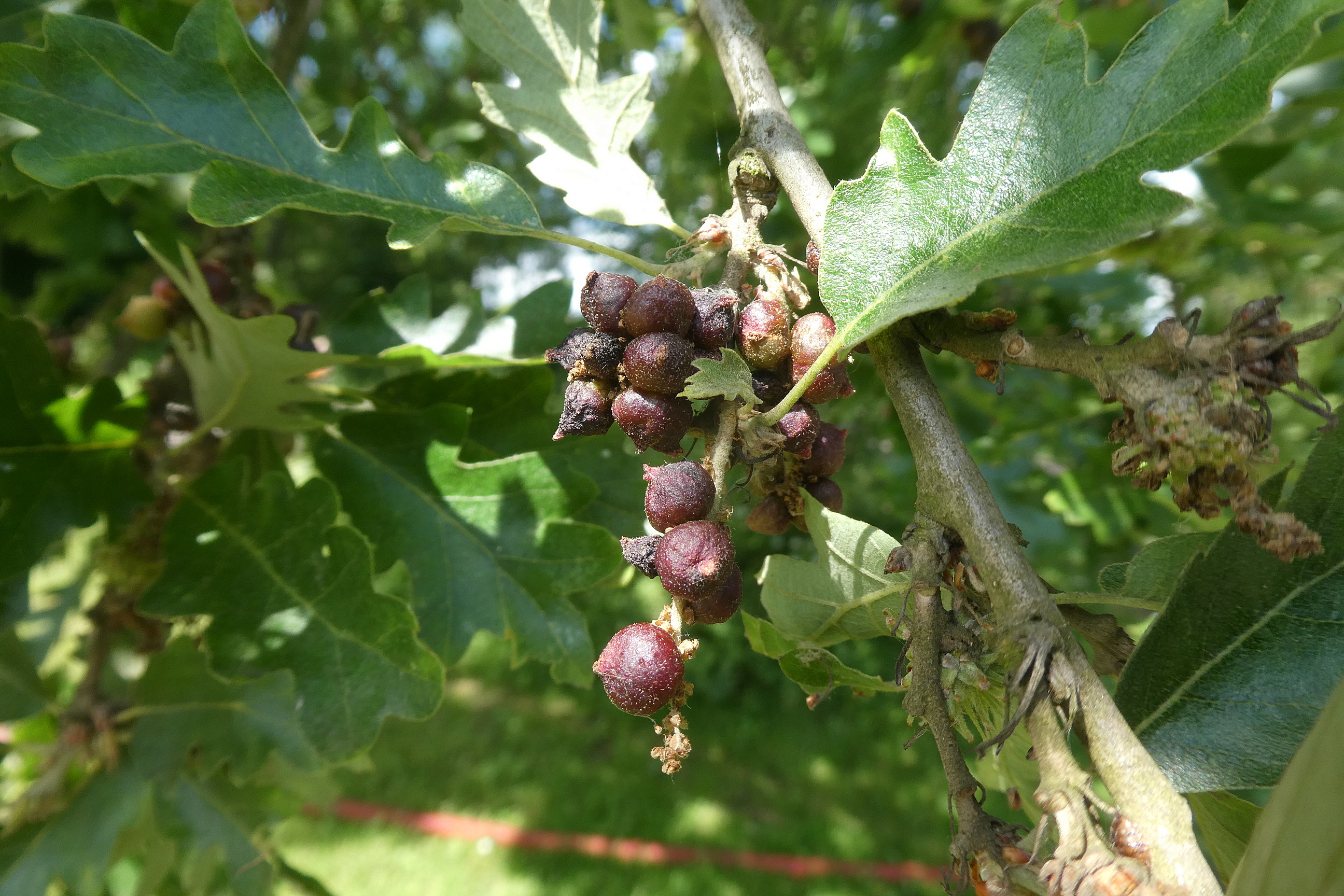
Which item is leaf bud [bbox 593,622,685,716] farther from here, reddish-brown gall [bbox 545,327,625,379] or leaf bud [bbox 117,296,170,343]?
leaf bud [bbox 117,296,170,343]

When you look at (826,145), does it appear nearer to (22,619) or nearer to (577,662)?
(577,662)

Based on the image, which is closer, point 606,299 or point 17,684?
point 606,299

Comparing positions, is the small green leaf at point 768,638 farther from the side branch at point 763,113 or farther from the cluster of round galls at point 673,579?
the side branch at point 763,113

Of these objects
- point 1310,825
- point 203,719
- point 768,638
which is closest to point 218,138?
point 768,638

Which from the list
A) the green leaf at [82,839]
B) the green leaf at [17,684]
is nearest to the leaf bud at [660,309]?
the green leaf at [82,839]

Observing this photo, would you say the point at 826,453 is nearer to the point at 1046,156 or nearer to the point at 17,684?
the point at 1046,156

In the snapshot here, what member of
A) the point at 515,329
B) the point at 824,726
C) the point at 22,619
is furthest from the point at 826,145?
the point at 824,726
